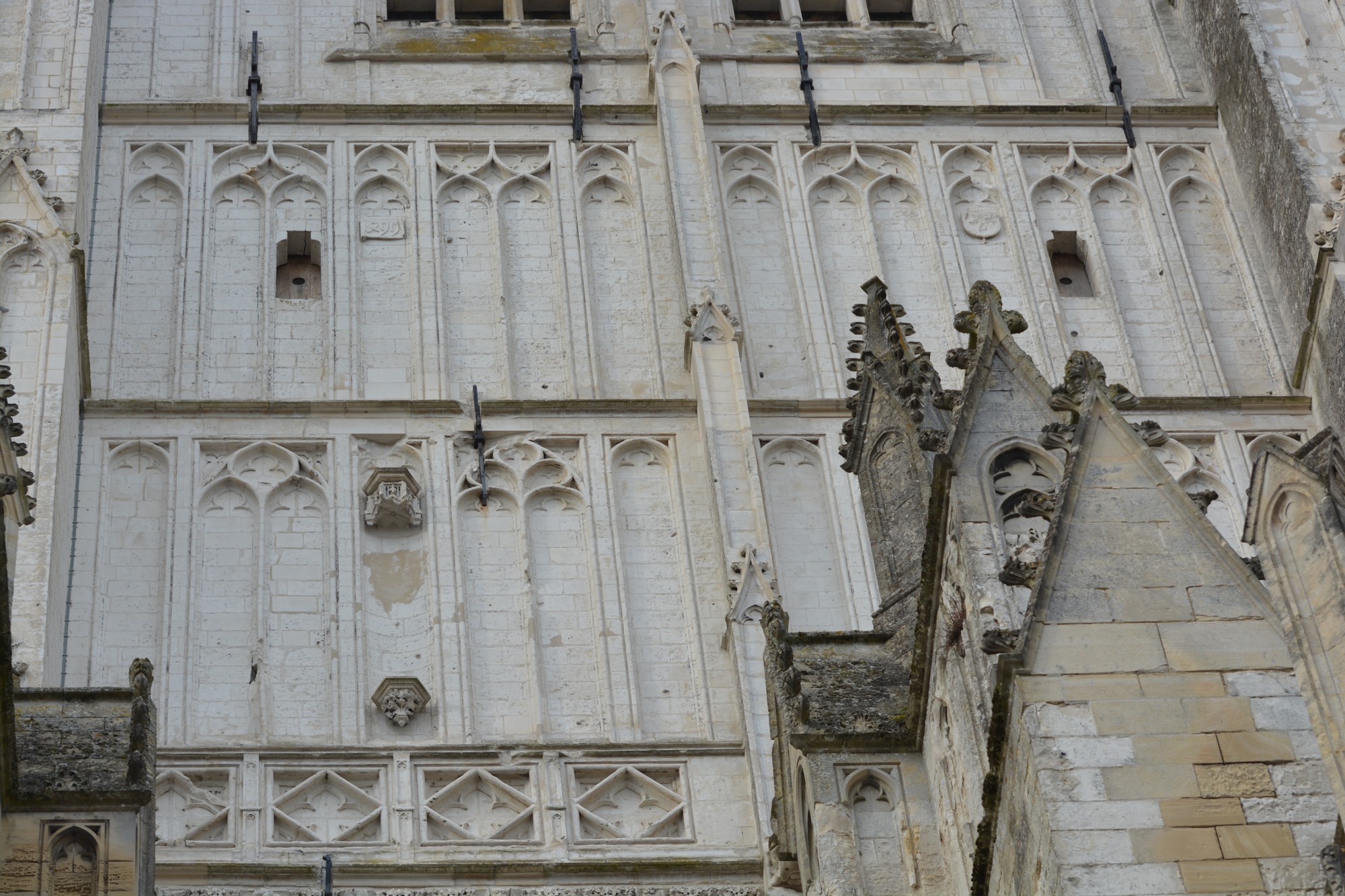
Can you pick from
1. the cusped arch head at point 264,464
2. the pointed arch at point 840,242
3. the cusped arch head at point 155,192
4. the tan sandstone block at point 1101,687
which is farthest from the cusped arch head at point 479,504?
the tan sandstone block at point 1101,687

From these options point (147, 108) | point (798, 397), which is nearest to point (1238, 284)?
point (798, 397)

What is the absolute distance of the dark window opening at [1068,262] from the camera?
20125mm

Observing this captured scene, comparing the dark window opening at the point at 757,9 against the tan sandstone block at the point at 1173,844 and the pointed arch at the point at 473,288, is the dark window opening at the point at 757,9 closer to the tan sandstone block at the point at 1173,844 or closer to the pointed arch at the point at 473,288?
the pointed arch at the point at 473,288

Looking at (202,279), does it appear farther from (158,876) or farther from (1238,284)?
(1238,284)

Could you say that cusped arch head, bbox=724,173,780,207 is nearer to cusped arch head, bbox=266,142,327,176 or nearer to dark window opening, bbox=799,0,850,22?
dark window opening, bbox=799,0,850,22

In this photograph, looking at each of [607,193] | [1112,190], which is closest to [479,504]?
[607,193]

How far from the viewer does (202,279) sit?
19438 mm

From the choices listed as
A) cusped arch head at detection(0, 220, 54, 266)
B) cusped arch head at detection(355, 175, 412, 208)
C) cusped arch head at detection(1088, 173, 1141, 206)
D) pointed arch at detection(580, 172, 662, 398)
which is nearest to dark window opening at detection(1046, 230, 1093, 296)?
cusped arch head at detection(1088, 173, 1141, 206)

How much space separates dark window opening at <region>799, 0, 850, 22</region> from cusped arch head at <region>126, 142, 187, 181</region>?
16.4ft

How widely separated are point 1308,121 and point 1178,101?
1693 mm

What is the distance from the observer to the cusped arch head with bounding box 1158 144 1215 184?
68.2 feet

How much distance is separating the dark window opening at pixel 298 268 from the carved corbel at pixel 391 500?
1991 millimetres

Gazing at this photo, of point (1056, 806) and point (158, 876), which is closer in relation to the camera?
point (1056, 806)

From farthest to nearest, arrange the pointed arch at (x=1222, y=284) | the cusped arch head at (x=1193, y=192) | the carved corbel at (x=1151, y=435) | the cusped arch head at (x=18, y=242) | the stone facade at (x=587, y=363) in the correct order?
the cusped arch head at (x=1193, y=192)
the pointed arch at (x=1222, y=284)
the cusped arch head at (x=18, y=242)
the stone facade at (x=587, y=363)
the carved corbel at (x=1151, y=435)
